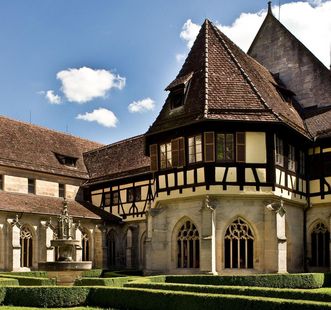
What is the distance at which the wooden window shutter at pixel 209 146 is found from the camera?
87.4ft

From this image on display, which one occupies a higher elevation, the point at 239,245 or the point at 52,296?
the point at 239,245

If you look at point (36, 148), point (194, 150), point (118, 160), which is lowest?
point (194, 150)

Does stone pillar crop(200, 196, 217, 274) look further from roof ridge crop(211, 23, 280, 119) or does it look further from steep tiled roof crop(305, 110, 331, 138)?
steep tiled roof crop(305, 110, 331, 138)

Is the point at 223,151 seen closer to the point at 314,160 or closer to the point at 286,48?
the point at 314,160

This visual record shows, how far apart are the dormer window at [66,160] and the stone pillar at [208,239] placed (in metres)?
19.9

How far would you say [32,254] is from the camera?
36.9m

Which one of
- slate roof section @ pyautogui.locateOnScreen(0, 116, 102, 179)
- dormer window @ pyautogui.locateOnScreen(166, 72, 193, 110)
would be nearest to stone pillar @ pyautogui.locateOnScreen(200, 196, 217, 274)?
dormer window @ pyautogui.locateOnScreen(166, 72, 193, 110)

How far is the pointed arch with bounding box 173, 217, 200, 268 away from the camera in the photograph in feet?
91.2

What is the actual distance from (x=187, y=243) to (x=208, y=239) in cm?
253

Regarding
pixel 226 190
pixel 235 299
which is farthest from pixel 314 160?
pixel 235 299

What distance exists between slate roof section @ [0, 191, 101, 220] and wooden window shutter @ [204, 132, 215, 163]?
1504 cm

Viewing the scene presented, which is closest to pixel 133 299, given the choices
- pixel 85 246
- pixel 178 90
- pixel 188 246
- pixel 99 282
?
pixel 99 282

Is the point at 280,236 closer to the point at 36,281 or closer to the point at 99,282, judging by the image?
the point at 99,282

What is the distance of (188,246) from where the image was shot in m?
28.2
